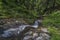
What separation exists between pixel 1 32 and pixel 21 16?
3.55 m

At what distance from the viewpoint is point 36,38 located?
9.77 metres

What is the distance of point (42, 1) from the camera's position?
17.4 meters

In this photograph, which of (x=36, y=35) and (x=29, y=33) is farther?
(x=29, y=33)

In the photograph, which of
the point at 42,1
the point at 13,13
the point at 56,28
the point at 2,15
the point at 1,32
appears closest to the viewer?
the point at 1,32

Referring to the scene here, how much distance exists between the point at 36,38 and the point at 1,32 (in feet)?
6.36

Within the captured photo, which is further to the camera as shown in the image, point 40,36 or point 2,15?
point 2,15

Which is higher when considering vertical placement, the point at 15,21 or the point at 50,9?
the point at 15,21

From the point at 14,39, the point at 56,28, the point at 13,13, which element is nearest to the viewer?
the point at 14,39

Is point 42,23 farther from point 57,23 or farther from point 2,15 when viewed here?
point 2,15

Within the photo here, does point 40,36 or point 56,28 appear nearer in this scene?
point 40,36

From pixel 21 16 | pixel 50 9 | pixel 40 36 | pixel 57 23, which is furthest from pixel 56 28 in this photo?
pixel 50 9

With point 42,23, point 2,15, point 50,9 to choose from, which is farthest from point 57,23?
point 50,9

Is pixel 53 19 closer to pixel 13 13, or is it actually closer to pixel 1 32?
→ pixel 13 13

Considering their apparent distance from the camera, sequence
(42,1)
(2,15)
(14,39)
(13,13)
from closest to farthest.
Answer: (14,39) → (2,15) → (13,13) → (42,1)
